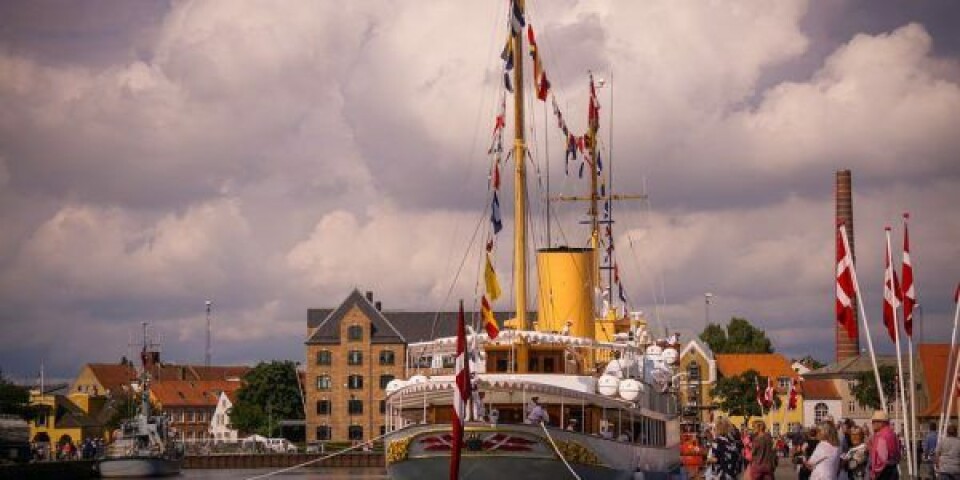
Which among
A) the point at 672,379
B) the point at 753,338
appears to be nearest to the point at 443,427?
the point at 672,379

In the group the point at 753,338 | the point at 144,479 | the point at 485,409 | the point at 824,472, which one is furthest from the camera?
the point at 753,338

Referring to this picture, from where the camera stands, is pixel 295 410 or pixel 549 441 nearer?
pixel 549 441

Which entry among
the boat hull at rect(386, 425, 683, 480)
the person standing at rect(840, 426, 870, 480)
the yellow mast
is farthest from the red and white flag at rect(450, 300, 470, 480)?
the yellow mast

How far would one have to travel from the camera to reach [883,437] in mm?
26922

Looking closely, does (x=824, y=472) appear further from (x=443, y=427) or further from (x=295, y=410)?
(x=295, y=410)

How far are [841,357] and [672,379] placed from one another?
97.3 m

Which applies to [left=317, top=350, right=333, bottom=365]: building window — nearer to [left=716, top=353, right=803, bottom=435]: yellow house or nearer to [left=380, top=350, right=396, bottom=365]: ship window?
[left=380, top=350, right=396, bottom=365]: ship window

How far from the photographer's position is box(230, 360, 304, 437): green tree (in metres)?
151

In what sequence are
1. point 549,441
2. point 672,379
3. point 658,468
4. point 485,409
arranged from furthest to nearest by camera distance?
point 672,379, point 658,468, point 485,409, point 549,441

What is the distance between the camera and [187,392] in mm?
187250

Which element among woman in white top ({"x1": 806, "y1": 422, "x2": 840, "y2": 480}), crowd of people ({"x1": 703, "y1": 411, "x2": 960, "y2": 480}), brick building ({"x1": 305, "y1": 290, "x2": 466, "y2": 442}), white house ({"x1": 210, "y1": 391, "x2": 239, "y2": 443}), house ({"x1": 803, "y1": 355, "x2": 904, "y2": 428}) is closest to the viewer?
woman in white top ({"x1": 806, "y1": 422, "x2": 840, "y2": 480})

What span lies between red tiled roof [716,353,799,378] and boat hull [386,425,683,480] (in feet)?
406

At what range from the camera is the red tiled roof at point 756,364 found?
16200cm

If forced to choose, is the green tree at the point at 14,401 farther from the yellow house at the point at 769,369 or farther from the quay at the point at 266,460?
the yellow house at the point at 769,369
